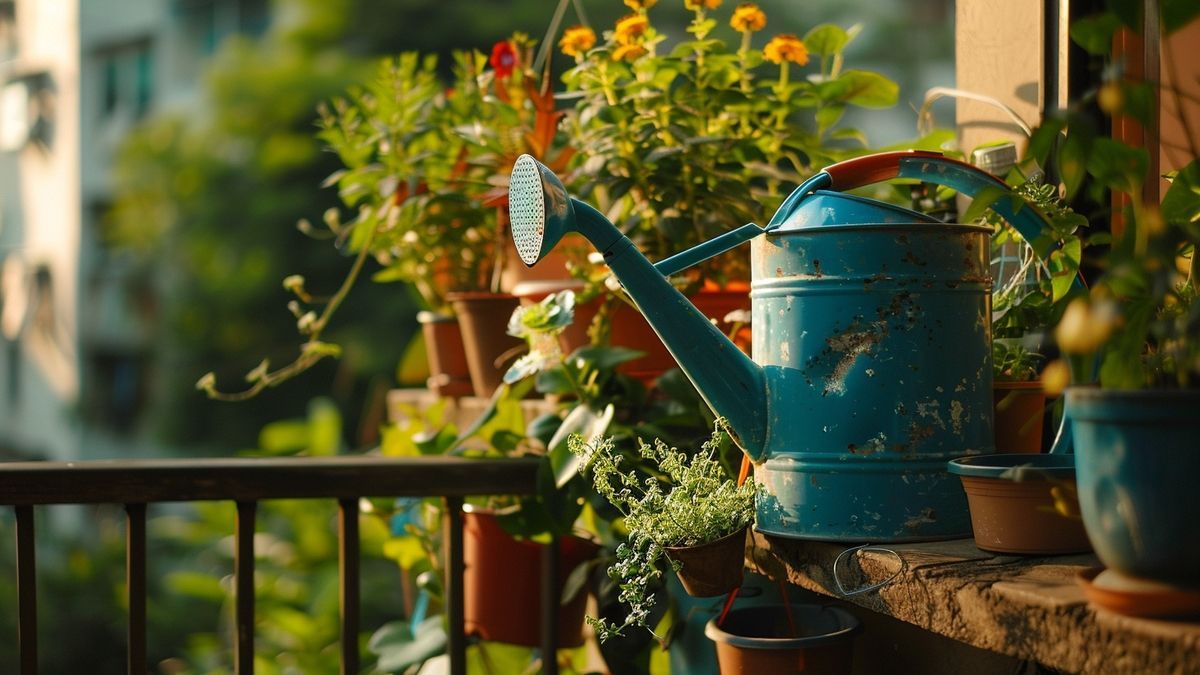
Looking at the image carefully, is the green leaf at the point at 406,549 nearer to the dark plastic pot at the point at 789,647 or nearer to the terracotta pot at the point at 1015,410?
the dark plastic pot at the point at 789,647

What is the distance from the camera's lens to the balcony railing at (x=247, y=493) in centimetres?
143

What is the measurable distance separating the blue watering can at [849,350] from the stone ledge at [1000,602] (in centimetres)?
4

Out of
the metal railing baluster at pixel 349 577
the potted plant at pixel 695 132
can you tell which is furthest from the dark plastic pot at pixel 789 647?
the metal railing baluster at pixel 349 577

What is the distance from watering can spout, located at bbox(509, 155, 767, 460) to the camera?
3.28 ft

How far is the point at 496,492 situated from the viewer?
5.00 ft

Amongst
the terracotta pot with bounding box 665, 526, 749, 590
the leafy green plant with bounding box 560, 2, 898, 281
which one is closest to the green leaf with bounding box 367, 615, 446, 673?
the leafy green plant with bounding box 560, 2, 898, 281

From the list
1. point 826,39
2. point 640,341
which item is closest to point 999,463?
point 640,341

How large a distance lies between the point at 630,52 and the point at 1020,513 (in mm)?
834

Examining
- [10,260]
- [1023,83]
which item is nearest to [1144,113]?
[1023,83]

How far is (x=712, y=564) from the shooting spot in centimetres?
101

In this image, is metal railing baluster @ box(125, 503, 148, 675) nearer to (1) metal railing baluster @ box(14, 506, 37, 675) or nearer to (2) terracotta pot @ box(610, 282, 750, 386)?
(1) metal railing baluster @ box(14, 506, 37, 675)

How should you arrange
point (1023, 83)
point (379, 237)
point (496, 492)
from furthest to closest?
point (379, 237) → point (496, 492) → point (1023, 83)

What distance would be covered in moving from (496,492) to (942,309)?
2.44ft

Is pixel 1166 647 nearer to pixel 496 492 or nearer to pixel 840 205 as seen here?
pixel 840 205
